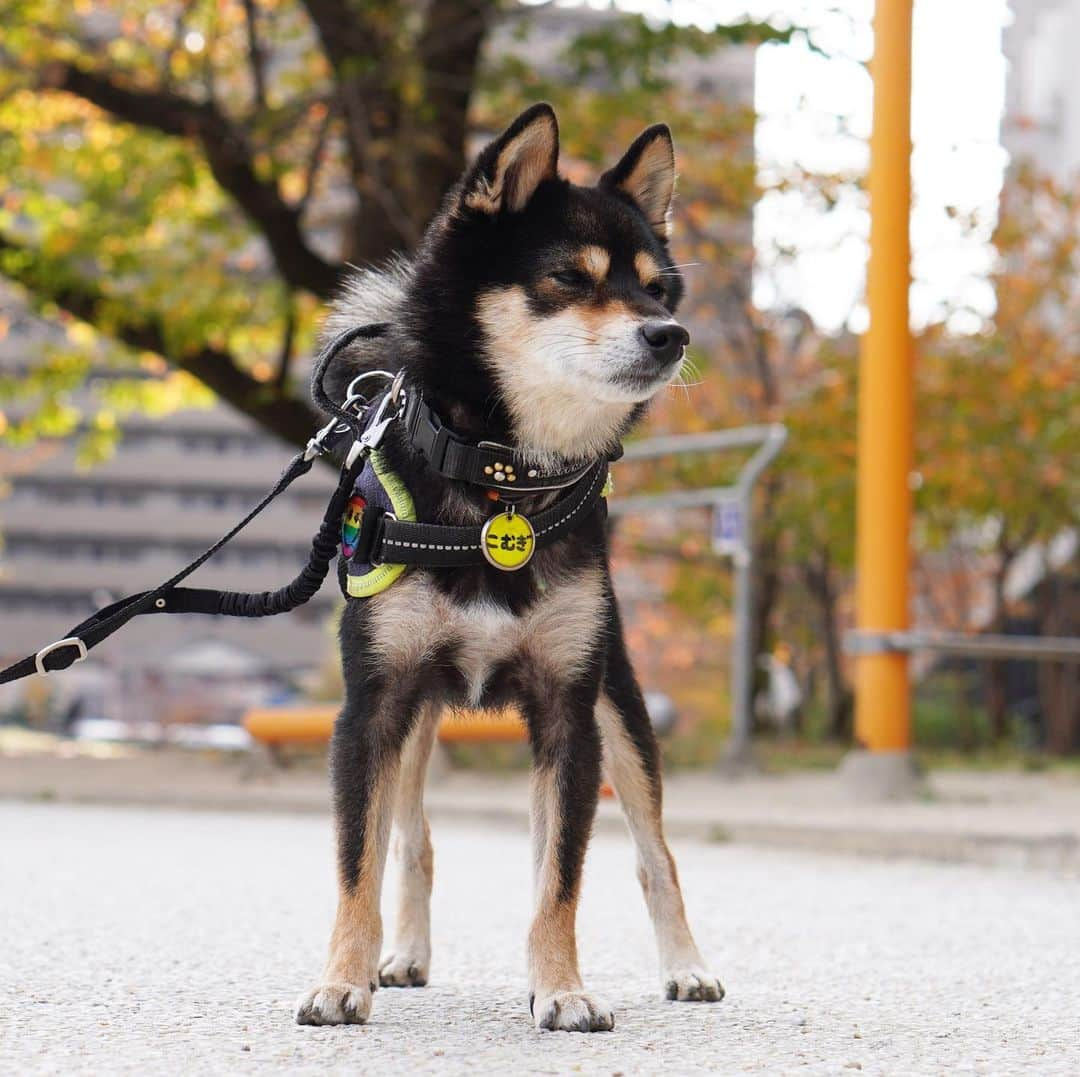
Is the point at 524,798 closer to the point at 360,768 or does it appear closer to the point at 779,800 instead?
the point at 779,800

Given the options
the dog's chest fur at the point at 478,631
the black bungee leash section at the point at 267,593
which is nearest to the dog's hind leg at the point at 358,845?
the dog's chest fur at the point at 478,631

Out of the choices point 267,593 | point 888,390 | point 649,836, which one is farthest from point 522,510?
point 888,390

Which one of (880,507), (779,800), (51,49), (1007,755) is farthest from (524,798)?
(1007,755)

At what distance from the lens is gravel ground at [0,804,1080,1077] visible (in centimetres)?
384

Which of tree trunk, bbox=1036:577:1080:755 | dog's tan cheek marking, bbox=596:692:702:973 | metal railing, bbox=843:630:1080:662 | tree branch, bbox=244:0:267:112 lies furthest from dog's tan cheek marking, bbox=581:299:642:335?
tree trunk, bbox=1036:577:1080:755

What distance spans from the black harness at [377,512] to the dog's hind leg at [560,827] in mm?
420

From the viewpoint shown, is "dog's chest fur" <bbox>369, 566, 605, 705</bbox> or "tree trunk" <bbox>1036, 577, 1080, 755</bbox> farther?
"tree trunk" <bbox>1036, 577, 1080, 755</bbox>

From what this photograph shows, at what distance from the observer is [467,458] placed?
4129 millimetres

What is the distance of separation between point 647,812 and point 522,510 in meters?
1.03

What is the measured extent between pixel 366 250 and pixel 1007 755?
12.0 meters

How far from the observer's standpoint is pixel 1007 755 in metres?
23.2

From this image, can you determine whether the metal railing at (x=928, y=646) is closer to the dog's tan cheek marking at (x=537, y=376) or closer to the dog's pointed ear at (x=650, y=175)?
the dog's pointed ear at (x=650, y=175)

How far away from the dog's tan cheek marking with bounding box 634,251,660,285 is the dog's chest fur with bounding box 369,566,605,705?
75 cm

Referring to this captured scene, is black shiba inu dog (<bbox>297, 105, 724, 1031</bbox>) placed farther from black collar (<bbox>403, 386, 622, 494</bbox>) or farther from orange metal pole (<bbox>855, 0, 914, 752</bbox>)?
orange metal pole (<bbox>855, 0, 914, 752</bbox>)
